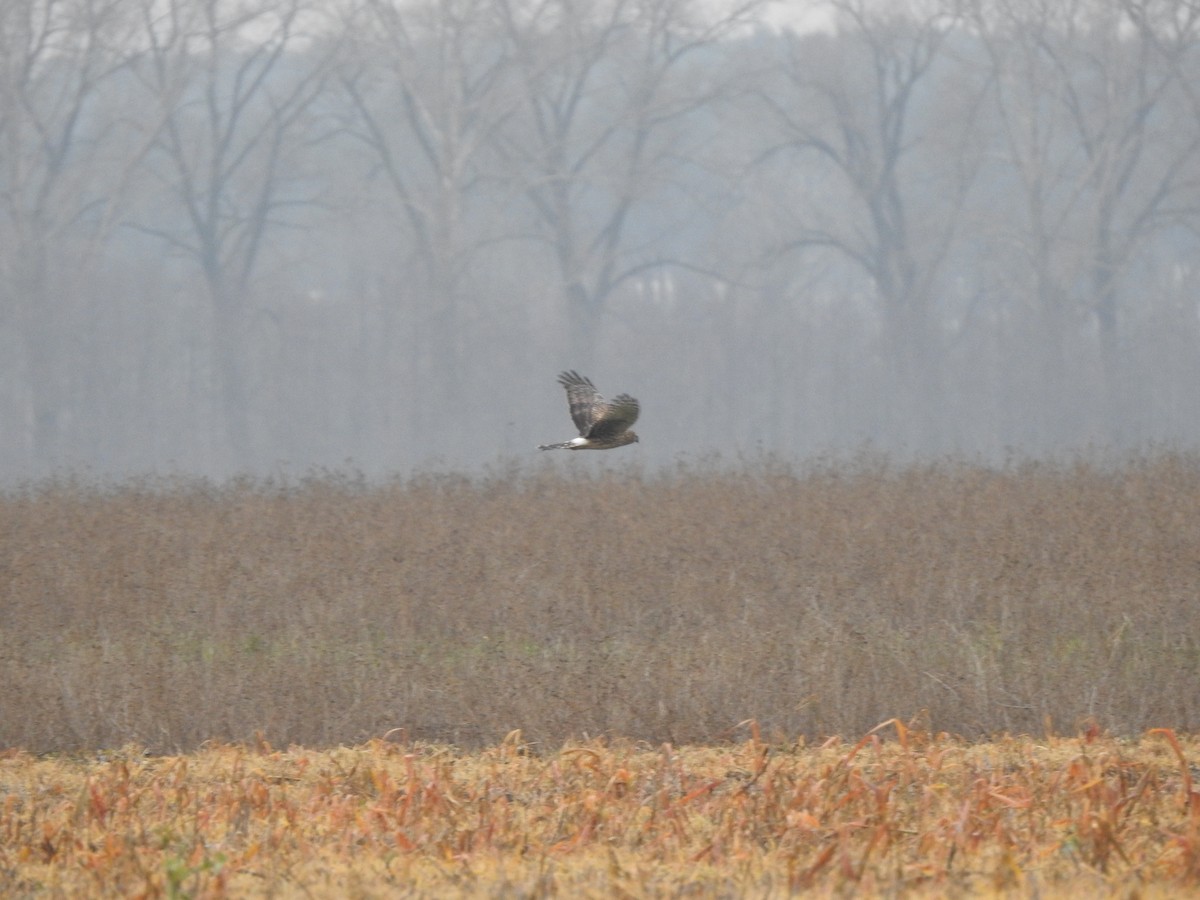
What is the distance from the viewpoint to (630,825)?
561cm

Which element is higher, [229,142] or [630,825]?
[229,142]

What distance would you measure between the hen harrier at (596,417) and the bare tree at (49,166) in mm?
30107

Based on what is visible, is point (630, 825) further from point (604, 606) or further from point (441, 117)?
point (441, 117)

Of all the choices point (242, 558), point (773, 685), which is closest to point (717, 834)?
point (773, 685)

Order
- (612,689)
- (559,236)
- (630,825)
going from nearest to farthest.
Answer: (630,825)
(612,689)
(559,236)

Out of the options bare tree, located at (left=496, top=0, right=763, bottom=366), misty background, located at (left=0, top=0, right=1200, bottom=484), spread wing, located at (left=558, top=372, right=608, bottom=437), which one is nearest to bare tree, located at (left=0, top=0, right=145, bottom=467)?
misty background, located at (left=0, top=0, right=1200, bottom=484)

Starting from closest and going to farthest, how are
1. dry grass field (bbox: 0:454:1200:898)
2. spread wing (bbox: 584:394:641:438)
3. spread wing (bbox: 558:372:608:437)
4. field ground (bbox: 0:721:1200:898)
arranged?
field ground (bbox: 0:721:1200:898)
dry grass field (bbox: 0:454:1200:898)
spread wing (bbox: 584:394:641:438)
spread wing (bbox: 558:372:608:437)

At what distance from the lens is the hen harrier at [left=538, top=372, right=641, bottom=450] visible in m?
7.93

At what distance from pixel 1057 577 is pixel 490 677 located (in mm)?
4499

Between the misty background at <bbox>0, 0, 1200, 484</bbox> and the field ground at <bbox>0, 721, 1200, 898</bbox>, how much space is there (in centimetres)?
2939

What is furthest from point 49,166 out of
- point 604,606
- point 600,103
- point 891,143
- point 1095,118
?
point 604,606

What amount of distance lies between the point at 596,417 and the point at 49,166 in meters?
31.8

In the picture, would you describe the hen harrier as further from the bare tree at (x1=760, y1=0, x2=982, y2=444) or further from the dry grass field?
the bare tree at (x1=760, y1=0, x2=982, y2=444)

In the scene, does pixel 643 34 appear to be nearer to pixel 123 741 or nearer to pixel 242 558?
pixel 242 558
